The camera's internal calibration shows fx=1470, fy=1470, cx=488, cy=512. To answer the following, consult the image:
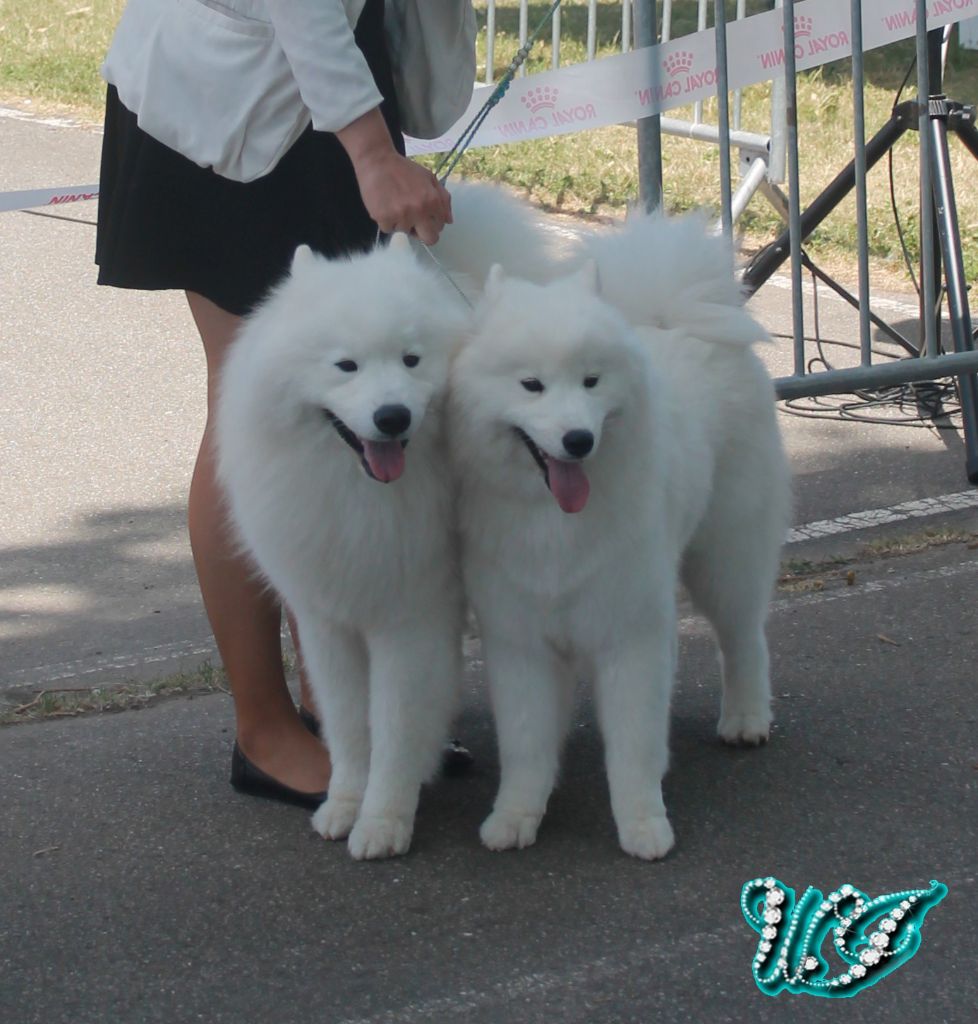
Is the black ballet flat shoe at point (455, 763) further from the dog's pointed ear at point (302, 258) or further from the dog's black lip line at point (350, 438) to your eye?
the dog's pointed ear at point (302, 258)

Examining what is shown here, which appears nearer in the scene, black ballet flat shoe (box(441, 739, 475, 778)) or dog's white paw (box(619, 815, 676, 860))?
Answer: dog's white paw (box(619, 815, 676, 860))

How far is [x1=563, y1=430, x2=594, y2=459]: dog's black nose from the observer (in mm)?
2389

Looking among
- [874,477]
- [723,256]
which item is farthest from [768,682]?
[874,477]

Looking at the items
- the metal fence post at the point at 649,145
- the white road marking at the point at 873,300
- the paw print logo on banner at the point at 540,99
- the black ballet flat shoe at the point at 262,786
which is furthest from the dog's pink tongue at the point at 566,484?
the white road marking at the point at 873,300

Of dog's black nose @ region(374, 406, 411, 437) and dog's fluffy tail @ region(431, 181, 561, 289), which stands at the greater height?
dog's fluffy tail @ region(431, 181, 561, 289)

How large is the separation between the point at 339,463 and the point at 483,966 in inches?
34.1

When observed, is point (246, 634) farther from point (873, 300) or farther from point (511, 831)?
point (873, 300)

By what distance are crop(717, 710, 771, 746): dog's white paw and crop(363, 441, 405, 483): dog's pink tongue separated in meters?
1.19

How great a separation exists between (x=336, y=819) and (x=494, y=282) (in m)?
1.08

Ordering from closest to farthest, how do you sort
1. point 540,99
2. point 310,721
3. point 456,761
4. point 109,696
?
point 456,761
point 310,721
point 109,696
point 540,99

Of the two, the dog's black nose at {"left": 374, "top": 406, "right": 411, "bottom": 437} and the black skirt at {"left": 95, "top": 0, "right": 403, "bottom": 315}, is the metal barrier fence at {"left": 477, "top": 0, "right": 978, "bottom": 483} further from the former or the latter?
the dog's black nose at {"left": 374, "top": 406, "right": 411, "bottom": 437}

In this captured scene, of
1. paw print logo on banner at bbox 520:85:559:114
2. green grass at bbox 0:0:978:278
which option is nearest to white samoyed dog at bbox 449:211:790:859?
paw print logo on banner at bbox 520:85:559:114

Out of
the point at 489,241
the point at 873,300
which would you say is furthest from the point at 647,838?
the point at 873,300

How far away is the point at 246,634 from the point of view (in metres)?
3.07
